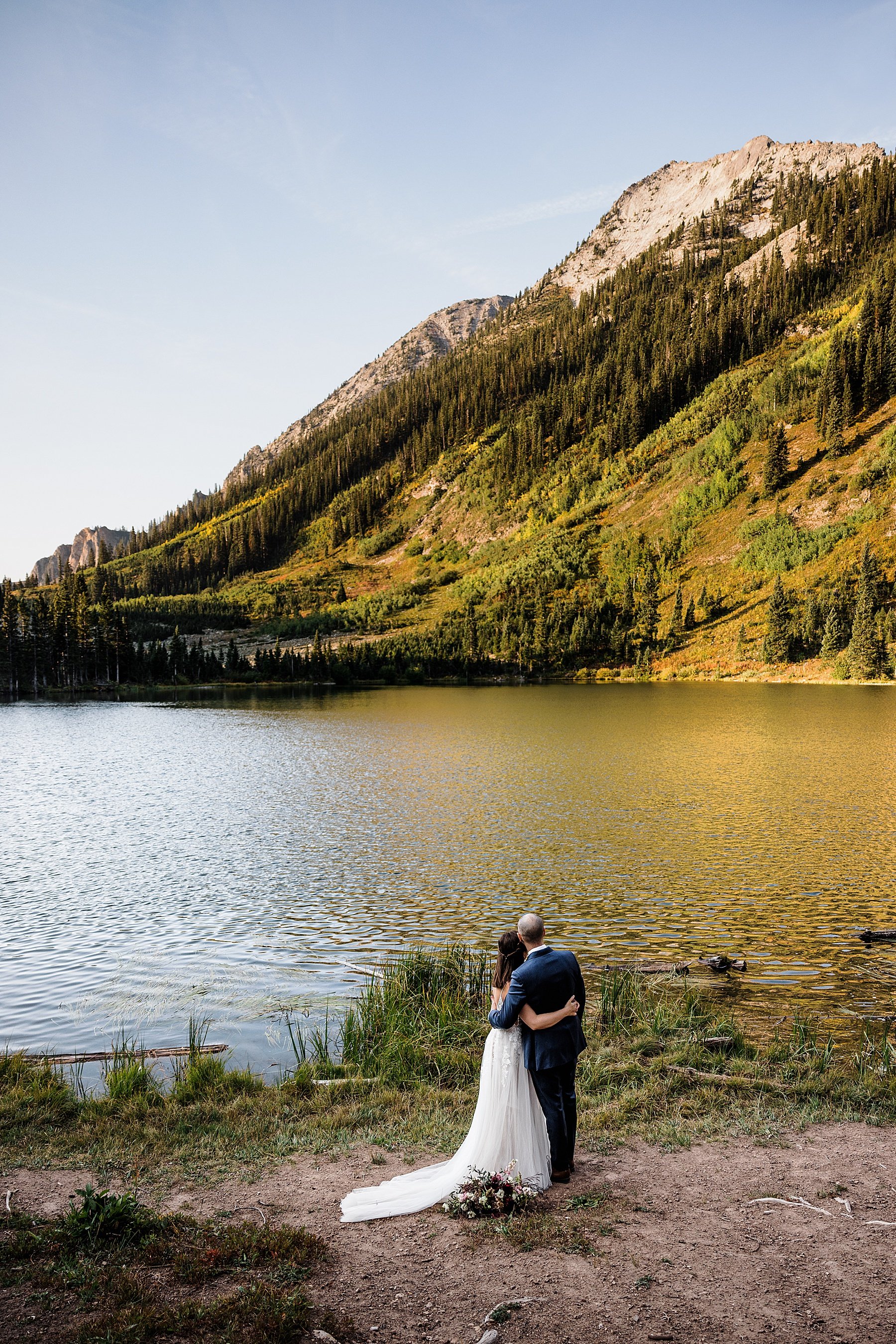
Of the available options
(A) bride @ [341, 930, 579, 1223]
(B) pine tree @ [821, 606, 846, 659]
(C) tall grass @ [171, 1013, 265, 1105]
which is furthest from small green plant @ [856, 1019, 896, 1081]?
(B) pine tree @ [821, 606, 846, 659]

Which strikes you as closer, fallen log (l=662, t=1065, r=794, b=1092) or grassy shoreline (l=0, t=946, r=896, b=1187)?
grassy shoreline (l=0, t=946, r=896, b=1187)

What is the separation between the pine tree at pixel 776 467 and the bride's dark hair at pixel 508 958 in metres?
163

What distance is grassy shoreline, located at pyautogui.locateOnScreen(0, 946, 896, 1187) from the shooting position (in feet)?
33.5

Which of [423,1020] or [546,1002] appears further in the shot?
[423,1020]

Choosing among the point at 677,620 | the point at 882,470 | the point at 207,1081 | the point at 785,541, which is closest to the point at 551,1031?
the point at 207,1081

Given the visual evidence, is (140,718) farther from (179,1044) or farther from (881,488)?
(881,488)

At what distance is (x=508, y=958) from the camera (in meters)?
8.90

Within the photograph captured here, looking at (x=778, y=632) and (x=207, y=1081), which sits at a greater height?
(x=778, y=632)

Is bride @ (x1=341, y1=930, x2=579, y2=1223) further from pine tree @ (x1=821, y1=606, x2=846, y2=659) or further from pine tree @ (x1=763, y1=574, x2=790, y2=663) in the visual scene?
pine tree @ (x1=763, y1=574, x2=790, y2=663)

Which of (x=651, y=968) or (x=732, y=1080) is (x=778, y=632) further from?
(x=732, y=1080)

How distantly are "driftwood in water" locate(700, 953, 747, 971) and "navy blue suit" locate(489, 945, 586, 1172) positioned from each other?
10.2 m

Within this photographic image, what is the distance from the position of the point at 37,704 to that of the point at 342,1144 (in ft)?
408

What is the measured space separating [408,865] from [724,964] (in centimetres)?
1313

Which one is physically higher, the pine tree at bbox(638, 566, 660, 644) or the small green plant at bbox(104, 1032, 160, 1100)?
the pine tree at bbox(638, 566, 660, 644)
